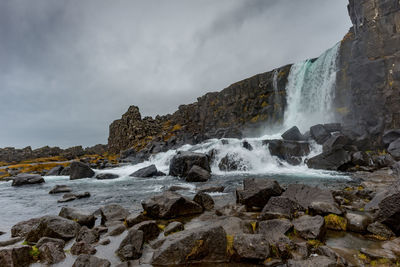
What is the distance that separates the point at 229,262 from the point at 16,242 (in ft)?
23.8

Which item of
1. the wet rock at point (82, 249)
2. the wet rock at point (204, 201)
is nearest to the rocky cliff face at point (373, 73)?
the wet rock at point (204, 201)

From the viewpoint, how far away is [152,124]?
120188mm

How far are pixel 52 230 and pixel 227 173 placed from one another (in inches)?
808

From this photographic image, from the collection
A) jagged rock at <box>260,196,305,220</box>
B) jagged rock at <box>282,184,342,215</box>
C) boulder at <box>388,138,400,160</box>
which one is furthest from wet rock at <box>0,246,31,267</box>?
boulder at <box>388,138,400,160</box>

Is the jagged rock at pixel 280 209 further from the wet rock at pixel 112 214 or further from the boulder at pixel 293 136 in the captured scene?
the boulder at pixel 293 136

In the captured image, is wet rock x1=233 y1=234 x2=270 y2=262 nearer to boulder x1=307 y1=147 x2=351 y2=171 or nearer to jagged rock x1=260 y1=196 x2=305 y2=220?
jagged rock x1=260 y1=196 x2=305 y2=220

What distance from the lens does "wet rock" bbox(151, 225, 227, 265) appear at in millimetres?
5367

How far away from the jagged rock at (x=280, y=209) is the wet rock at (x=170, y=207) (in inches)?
125

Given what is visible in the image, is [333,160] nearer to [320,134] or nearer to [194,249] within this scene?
[320,134]

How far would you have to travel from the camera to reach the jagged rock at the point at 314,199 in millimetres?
7918

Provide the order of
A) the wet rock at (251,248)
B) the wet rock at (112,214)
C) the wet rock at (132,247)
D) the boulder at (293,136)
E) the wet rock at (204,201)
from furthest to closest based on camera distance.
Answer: the boulder at (293,136), the wet rock at (204,201), the wet rock at (112,214), the wet rock at (132,247), the wet rock at (251,248)

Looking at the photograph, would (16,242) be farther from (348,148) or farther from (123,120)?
(123,120)

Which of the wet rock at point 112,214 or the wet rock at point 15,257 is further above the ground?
the wet rock at point 15,257

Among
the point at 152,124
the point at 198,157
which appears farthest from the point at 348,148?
the point at 152,124
